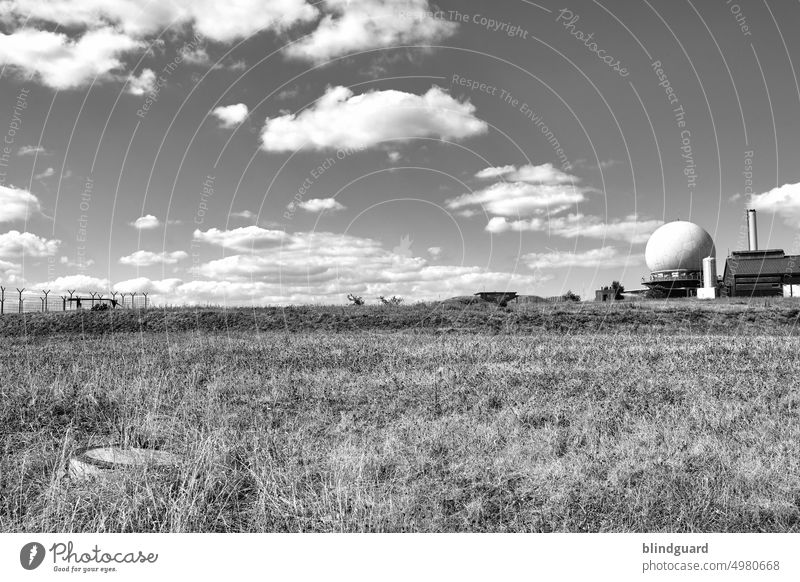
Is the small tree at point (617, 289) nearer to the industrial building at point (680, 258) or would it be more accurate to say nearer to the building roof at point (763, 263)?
the industrial building at point (680, 258)

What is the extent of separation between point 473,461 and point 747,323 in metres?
33.3

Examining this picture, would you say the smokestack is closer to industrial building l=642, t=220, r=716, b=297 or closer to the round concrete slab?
industrial building l=642, t=220, r=716, b=297

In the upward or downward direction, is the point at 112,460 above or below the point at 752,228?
below

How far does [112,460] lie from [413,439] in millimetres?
3886

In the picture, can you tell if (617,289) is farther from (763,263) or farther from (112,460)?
(112,460)

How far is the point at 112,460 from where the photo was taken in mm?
6695

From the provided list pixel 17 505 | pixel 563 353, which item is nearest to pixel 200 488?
pixel 17 505

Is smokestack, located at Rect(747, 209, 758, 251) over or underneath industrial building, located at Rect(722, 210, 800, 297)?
over
